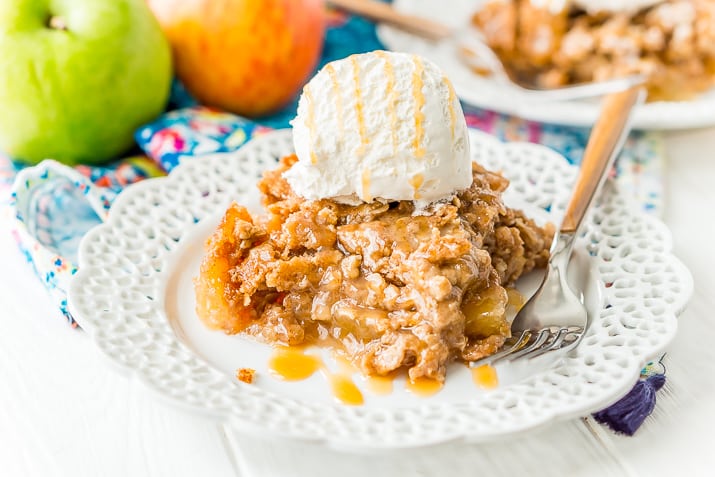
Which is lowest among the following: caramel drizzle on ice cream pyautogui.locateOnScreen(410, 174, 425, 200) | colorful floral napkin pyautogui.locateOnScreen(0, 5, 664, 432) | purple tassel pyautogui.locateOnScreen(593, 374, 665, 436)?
colorful floral napkin pyautogui.locateOnScreen(0, 5, 664, 432)

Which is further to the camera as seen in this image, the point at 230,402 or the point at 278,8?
the point at 278,8

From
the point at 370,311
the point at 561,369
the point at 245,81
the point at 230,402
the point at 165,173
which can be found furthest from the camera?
the point at 245,81

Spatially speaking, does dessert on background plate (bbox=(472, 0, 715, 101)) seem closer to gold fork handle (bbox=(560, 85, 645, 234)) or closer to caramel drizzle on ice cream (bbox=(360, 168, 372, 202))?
gold fork handle (bbox=(560, 85, 645, 234))

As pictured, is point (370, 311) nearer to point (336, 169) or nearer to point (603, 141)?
point (336, 169)

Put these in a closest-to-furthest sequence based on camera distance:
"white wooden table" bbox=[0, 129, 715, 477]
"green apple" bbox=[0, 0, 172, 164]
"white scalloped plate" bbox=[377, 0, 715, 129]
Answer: "white wooden table" bbox=[0, 129, 715, 477] → "green apple" bbox=[0, 0, 172, 164] → "white scalloped plate" bbox=[377, 0, 715, 129]

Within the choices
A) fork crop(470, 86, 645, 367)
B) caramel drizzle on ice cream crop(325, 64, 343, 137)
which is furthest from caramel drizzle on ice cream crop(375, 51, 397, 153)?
fork crop(470, 86, 645, 367)

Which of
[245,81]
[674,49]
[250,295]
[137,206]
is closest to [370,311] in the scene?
[250,295]

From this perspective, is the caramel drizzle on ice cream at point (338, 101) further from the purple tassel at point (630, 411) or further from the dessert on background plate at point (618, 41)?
the dessert on background plate at point (618, 41)
